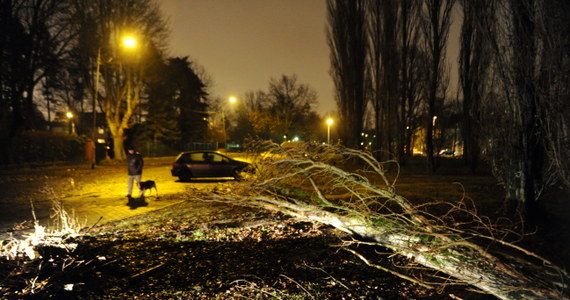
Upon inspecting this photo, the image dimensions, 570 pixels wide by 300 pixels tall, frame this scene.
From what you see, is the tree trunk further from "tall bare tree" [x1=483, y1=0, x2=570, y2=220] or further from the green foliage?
the green foliage

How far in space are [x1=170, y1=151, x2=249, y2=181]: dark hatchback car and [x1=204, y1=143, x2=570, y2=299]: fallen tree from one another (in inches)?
263

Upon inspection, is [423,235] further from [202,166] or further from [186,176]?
[186,176]

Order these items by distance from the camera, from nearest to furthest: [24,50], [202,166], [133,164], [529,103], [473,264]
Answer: [473,264], [529,103], [133,164], [202,166], [24,50]

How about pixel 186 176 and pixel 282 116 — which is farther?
pixel 282 116

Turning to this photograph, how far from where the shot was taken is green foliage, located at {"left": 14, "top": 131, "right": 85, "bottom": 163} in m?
20.1

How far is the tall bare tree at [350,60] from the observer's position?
67.1 feet

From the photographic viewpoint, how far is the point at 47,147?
2178 cm

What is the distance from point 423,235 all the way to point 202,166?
34.4ft

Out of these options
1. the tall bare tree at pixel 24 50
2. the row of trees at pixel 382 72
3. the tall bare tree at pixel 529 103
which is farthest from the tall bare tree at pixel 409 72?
the tall bare tree at pixel 24 50

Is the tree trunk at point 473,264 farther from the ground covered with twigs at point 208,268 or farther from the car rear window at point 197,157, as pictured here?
the car rear window at point 197,157

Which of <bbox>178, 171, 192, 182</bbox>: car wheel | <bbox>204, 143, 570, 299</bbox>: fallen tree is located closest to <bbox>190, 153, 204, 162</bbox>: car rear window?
<bbox>178, 171, 192, 182</bbox>: car wheel

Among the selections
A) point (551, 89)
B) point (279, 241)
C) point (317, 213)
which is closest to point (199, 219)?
point (279, 241)

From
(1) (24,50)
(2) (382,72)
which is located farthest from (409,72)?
(1) (24,50)

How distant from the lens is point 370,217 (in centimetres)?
511
